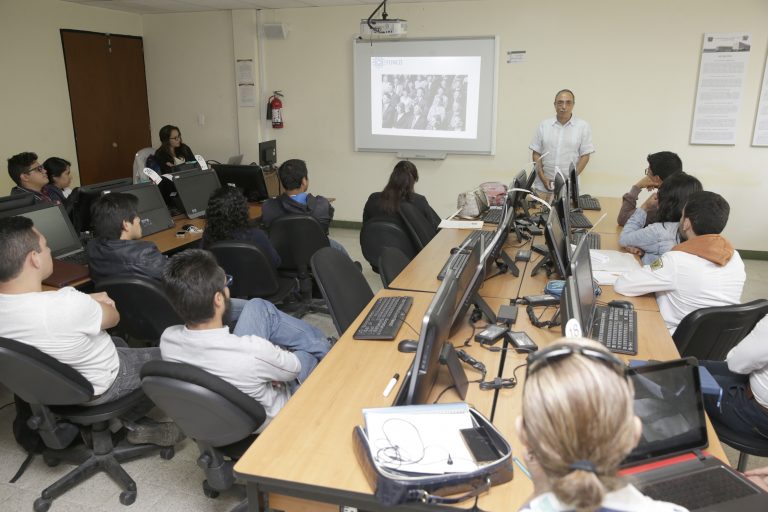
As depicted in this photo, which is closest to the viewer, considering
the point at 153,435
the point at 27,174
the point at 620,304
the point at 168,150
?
the point at 620,304

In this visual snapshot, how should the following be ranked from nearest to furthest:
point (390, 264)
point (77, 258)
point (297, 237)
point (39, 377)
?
point (39, 377), point (390, 264), point (77, 258), point (297, 237)

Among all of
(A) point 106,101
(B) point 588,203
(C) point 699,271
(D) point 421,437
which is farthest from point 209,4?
(D) point 421,437

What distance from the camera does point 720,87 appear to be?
212 inches

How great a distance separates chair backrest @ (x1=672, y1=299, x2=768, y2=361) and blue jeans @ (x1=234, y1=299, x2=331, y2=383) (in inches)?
56.6

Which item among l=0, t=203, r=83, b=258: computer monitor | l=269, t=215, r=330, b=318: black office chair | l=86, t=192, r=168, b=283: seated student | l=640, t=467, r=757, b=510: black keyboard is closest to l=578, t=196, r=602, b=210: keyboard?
l=269, t=215, r=330, b=318: black office chair

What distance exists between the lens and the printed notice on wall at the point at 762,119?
526 centimetres

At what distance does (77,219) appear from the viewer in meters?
3.78

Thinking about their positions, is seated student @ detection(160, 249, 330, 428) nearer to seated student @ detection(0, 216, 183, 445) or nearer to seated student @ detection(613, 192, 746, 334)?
seated student @ detection(0, 216, 183, 445)

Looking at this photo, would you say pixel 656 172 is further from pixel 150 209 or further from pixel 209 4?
pixel 209 4

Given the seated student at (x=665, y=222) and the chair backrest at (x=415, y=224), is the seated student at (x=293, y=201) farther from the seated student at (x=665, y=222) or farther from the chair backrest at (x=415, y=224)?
the seated student at (x=665, y=222)

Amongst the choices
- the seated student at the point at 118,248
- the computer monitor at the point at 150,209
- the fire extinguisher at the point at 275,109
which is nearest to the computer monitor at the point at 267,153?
the fire extinguisher at the point at 275,109

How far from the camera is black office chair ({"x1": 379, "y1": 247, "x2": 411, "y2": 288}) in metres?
3.01

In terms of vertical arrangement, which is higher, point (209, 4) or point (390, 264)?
point (209, 4)

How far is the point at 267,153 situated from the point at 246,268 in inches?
116
